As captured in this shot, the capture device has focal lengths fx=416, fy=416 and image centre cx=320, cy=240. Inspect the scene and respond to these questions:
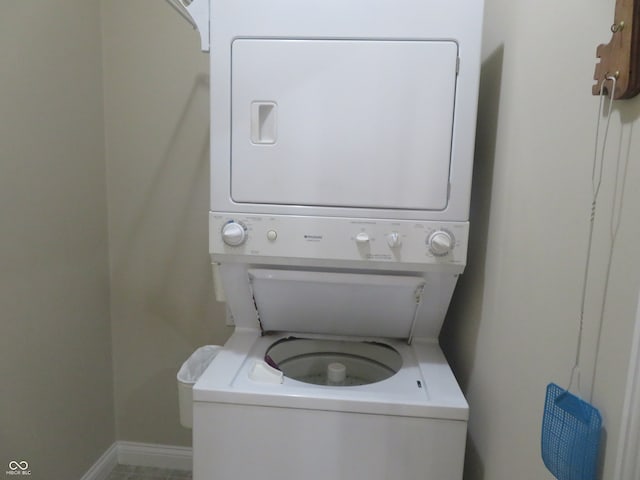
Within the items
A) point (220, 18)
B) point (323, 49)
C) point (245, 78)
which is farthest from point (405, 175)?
point (220, 18)

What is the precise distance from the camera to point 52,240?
1725 mm

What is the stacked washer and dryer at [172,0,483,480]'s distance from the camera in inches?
46.4

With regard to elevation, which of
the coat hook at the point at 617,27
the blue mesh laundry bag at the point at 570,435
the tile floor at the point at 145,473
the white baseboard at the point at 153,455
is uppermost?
the coat hook at the point at 617,27

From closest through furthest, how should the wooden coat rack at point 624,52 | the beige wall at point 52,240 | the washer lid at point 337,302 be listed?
the wooden coat rack at point 624,52
the washer lid at point 337,302
the beige wall at point 52,240

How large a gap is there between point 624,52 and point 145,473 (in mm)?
2651

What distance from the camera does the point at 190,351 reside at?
2.21 meters

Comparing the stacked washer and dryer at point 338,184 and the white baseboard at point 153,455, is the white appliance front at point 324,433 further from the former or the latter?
the white baseboard at point 153,455

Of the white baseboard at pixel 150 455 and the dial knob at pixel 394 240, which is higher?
the dial knob at pixel 394 240

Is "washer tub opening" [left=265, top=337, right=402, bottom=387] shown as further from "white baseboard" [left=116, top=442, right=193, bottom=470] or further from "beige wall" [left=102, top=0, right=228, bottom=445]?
"white baseboard" [left=116, top=442, right=193, bottom=470]

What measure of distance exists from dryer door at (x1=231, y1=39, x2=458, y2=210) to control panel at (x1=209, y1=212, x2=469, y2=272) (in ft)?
0.21

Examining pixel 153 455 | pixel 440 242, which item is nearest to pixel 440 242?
pixel 440 242
